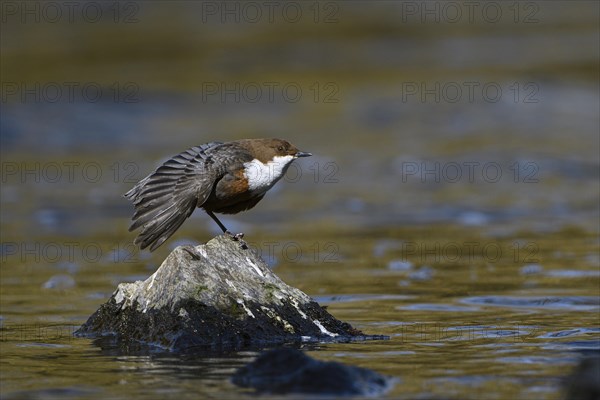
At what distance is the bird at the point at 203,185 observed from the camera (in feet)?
25.6

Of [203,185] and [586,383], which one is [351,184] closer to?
[203,185]

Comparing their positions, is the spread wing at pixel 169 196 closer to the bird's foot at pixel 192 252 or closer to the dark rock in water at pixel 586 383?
the bird's foot at pixel 192 252

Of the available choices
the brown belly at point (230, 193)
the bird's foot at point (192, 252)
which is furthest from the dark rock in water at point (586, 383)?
the brown belly at point (230, 193)

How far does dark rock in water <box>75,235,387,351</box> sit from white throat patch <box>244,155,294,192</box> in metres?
0.67

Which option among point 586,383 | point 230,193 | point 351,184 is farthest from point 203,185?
point 351,184

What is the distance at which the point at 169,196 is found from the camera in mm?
7895

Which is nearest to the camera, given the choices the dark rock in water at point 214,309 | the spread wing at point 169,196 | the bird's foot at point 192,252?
the dark rock in water at point 214,309

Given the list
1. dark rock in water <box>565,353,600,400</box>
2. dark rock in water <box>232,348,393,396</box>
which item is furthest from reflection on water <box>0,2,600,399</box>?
dark rock in water <box>565,353,600,400</box>

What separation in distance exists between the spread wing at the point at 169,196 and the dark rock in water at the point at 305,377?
2.02m

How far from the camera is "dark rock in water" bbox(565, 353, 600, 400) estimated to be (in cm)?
482

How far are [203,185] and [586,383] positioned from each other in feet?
12.1

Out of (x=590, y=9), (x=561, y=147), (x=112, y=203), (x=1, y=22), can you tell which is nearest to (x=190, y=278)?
(x=112, y=203)

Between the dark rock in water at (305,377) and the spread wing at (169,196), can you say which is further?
the spread wing at (169,196)

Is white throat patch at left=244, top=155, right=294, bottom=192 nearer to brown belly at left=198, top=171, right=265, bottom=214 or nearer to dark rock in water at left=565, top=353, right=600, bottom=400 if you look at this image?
brown belly at left=198, top=171, right=265, bottom=214
